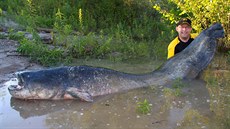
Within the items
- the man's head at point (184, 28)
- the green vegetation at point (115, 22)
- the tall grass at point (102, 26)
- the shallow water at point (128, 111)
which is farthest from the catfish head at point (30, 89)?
the man's head at point (184, 28)

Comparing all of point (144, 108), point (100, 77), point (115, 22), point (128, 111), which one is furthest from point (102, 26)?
point (144, 108)

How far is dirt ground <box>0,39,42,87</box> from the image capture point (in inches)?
257

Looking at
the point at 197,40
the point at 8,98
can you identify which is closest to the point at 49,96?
the point at 8,98

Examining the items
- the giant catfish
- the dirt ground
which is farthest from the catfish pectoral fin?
the dirt ground

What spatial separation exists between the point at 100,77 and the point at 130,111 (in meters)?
0.86

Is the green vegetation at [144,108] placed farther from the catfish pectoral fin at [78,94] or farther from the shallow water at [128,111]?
the catfish pectoral fin at [78,94]

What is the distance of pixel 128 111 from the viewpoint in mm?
5047

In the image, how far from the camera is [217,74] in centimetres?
669

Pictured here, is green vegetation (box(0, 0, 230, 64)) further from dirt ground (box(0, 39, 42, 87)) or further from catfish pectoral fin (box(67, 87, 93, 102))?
catfish pectoral fin (box(67, 87, 93, 102))

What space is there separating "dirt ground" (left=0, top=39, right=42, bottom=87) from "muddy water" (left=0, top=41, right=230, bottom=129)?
733mm

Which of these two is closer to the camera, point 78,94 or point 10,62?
point 78,94

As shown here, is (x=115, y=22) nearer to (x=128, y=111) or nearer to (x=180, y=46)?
(x=180, y=46)

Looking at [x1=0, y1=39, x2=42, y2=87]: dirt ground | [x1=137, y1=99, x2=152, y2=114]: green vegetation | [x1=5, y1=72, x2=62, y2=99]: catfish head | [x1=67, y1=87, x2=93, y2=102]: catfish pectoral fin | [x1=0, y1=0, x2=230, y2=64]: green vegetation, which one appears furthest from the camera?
[x1=0, y1=0, x2=230, y2=64]: green vegetation

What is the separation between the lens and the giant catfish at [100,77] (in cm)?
523
